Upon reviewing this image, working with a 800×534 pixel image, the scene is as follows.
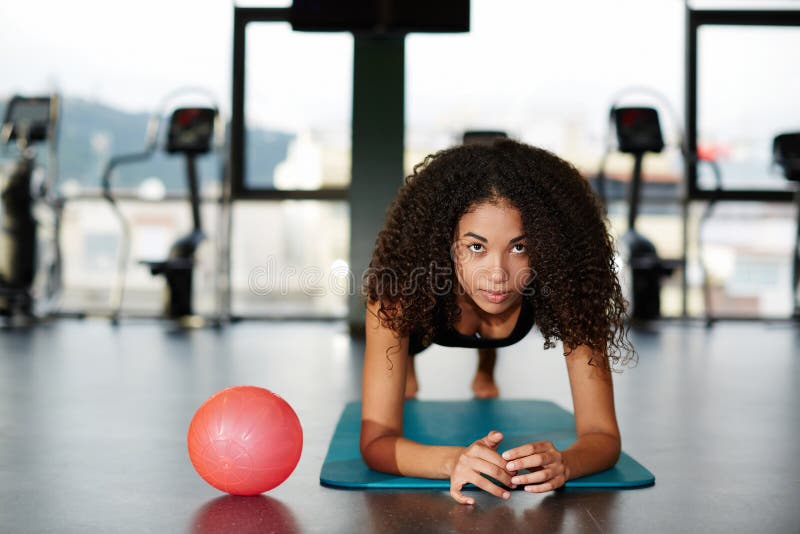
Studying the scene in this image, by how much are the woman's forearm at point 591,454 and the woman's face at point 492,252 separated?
13.0 inches

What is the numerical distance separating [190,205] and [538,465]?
472 centimetres

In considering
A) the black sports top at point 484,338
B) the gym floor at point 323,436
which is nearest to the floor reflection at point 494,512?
Answer: the gym floor at point 323,436

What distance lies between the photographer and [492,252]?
1.61m

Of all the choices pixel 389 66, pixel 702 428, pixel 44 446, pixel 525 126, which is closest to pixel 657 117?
pixel 525 126

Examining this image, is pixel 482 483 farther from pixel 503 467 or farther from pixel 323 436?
pixel 323 436

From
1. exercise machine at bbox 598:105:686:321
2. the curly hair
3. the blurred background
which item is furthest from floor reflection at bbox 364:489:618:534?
the blurred background

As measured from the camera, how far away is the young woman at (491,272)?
1.62m

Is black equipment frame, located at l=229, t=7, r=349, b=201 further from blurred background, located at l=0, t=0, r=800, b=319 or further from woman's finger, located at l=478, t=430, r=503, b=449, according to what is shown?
woman's finger, located at l=478, t=430, r=503, b=449

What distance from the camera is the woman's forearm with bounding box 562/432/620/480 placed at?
5.18 ft

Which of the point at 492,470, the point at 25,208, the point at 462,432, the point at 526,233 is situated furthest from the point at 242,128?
the point at 492,470

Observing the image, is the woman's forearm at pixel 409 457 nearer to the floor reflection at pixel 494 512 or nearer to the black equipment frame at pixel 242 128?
the floor reflection at pixel 494 512

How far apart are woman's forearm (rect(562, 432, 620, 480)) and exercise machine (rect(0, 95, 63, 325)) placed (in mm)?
4610

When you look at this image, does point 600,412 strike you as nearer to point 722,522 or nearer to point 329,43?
point 722,522

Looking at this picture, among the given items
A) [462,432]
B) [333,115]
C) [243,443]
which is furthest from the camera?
[333,115]
